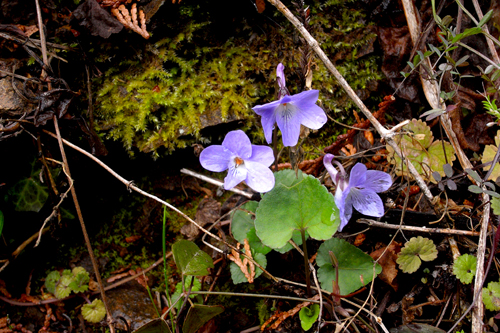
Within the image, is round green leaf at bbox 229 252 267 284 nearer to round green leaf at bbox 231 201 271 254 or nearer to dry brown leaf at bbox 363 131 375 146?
round green leaf at bbox 231 201 271 254

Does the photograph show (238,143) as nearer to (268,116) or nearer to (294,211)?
(268,116)

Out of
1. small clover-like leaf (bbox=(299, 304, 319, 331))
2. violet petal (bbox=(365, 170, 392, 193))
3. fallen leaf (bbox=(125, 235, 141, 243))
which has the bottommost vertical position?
fallen leaf (bbox=(125, 235, 141, 243))

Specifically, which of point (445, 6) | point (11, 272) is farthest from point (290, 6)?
point (11, 272)

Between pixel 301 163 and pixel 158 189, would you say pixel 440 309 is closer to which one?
pixel 301 163

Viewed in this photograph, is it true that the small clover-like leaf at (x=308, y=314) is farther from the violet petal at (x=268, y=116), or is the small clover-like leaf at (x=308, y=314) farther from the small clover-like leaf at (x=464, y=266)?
the violet petal at (x=268, y=116)

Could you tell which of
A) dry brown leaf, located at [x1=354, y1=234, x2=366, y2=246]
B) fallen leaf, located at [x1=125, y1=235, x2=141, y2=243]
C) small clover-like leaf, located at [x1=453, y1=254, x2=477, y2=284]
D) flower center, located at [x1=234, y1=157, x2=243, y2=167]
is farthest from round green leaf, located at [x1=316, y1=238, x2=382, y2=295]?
fallen leaf, located at [x1=125, y1=235, x2=141, y2=243]

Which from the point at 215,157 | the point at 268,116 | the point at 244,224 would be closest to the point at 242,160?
the point at 215,157

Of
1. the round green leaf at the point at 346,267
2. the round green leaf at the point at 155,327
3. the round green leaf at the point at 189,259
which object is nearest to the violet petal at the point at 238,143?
the round green leaf at the point at 189,259
